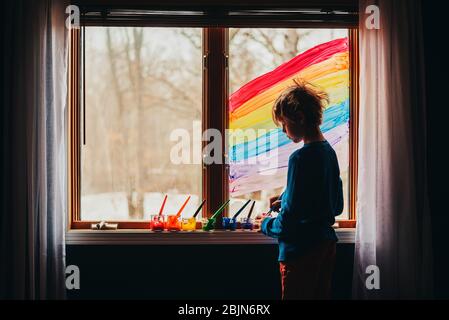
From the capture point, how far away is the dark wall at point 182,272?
8.53ft

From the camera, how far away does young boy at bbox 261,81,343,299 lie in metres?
1.80

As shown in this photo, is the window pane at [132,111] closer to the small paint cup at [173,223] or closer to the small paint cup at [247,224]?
the small paint cup at [173,223]

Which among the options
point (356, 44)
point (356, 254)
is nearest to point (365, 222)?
point (356, 254)

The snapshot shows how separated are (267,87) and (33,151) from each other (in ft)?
4.36

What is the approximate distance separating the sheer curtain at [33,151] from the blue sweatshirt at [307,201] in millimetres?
1251

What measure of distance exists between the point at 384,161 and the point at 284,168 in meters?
0.55

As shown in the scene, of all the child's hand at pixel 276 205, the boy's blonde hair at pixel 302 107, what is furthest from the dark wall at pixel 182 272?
the boy's blonde hair at pixel 302 107

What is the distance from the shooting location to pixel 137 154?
2.65 metres

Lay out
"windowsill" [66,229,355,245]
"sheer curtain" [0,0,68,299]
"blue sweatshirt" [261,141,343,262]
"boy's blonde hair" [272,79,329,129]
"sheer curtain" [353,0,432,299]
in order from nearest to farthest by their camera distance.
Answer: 1. "blue sweatshirt" [261,141,343,262]
2. "boy's blonde hair" [272,79,329,129]
3. "sheer curtain" [0,0,68,299]
4. "sheer curtain" [353,0,432,299]
5. "windowsill" [66,229,355,245]

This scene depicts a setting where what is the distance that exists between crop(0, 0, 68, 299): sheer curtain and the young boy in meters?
1.19

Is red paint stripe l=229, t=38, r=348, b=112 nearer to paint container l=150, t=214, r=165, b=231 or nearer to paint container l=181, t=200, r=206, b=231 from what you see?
paint container l=181, t=200, r=206, b=231

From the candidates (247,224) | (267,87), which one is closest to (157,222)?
(247,224)

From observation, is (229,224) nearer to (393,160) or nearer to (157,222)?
(157,222)

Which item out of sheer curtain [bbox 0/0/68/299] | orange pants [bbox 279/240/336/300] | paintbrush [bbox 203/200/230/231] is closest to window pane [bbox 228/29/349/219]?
paintbrush [bbox 203/200/230/231]
